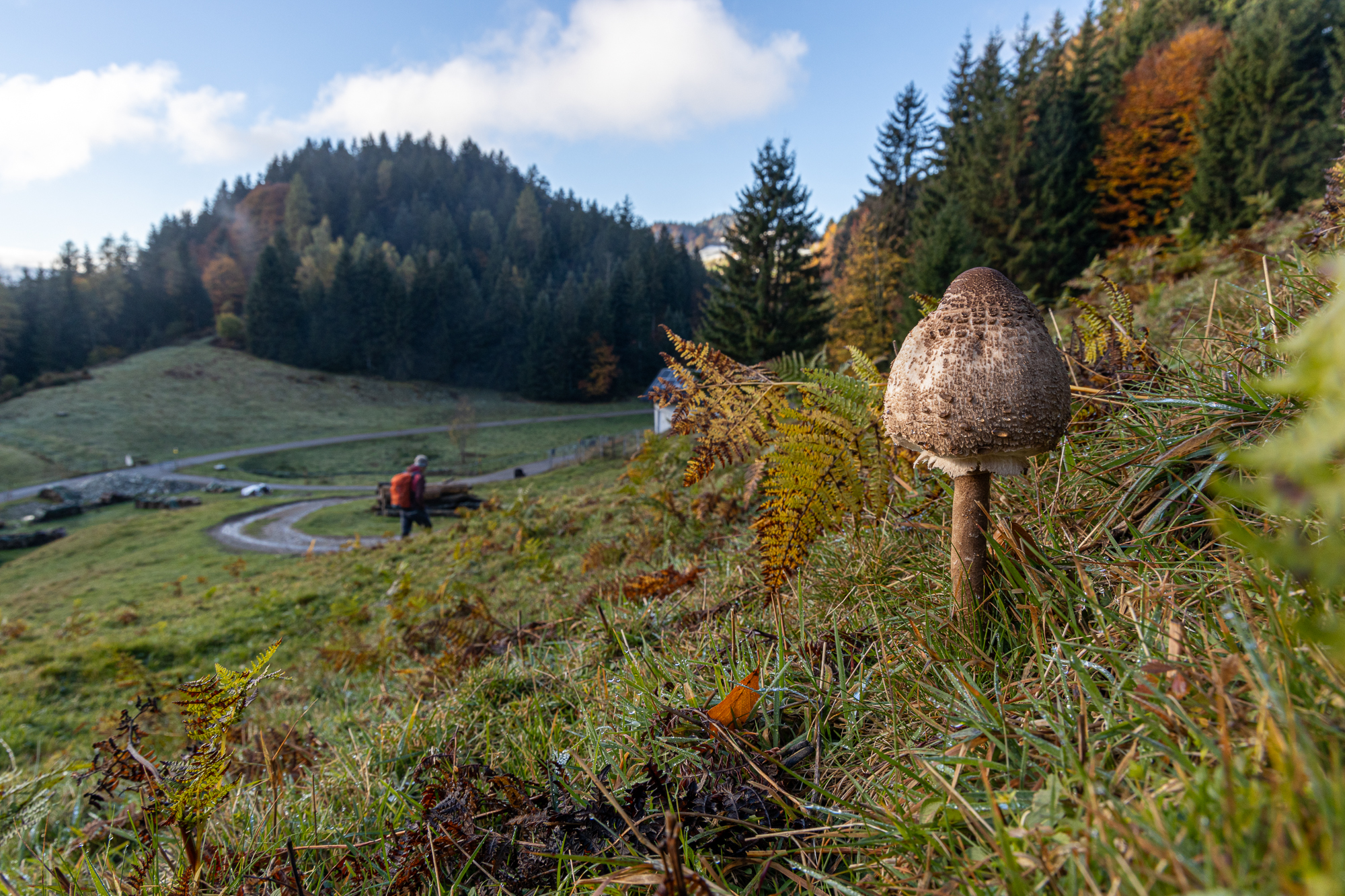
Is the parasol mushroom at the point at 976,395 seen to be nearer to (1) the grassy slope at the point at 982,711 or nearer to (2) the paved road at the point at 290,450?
(1) the grassy slope at the point at 982,711

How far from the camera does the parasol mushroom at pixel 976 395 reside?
144cm

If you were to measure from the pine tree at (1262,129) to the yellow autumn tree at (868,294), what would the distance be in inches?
482

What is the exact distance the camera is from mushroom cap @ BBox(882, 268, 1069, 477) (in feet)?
4.72

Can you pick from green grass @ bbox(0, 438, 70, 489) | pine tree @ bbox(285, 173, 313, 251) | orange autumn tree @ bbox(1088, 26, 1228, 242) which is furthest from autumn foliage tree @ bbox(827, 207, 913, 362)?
pine tree @ bbox(285, 173, 313, 251)

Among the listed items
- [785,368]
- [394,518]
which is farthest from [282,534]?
[785,368]

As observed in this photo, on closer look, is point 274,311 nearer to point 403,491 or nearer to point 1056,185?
point 403,491

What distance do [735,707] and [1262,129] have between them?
122 ft

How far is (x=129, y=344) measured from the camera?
67.2m

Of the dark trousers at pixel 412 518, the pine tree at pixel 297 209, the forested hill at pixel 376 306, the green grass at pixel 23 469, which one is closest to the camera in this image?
the dark trousers at pixel 412 518

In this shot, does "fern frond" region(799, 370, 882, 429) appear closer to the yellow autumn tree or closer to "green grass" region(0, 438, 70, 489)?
the yellow autumn tree

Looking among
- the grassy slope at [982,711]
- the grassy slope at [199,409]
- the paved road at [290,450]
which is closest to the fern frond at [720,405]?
the grassy slope at [982,711]

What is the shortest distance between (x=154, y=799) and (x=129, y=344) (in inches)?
3599

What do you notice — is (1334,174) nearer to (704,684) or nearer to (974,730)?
(974,730)

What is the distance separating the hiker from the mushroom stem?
16.0 meters
